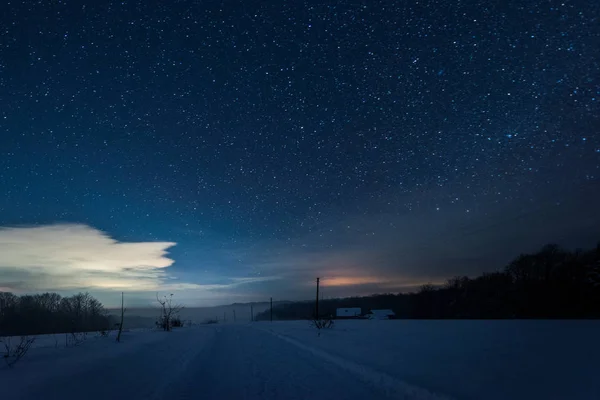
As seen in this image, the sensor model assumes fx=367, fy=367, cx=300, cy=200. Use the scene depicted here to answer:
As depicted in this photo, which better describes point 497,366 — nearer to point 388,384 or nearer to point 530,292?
point 388,384

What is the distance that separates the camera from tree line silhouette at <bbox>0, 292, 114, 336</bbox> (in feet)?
220

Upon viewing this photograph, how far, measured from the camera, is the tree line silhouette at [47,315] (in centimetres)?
6694

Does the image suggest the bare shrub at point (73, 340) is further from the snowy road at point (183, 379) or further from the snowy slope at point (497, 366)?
the snowy slope at point (497, 366)

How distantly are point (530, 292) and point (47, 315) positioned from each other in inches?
3546

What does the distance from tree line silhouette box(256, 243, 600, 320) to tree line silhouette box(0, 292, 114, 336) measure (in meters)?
49.9

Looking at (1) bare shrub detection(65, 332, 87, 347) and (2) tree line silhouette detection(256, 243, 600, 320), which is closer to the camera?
(1) bare shrub detection(65, 332, 87, 347)

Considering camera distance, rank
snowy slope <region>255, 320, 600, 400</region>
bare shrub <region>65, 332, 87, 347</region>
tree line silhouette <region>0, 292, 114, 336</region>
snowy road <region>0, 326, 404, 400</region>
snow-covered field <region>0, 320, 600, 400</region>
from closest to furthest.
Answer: snowy slope <region>255, 320, 600, 400</region>
snow-covered field <region>0, 320, 600, 400</region>
snowy road <region>0, 326, 404, 400</region>
bare shrub <region>65, 332, 87, 347</region>
tree line silhouette <region>0, 292, 114, 336</region>

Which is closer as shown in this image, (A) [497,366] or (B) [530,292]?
(A) [497,366]

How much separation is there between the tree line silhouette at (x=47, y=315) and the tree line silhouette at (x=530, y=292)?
49876 millimetres

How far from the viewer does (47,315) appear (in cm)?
7375

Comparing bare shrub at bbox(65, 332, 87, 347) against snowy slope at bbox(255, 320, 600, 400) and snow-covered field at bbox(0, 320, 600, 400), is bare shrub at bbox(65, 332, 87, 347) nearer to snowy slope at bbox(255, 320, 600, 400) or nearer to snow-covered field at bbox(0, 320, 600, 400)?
snow-covered field at bbox(0, 320, 600, 400)

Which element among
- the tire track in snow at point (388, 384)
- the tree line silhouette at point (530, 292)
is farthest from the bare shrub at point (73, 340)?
the tree line silhouette at point (530, 292)

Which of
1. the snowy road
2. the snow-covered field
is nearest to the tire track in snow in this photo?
the snow-covered field

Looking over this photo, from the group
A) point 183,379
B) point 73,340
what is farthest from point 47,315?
point 183,379
